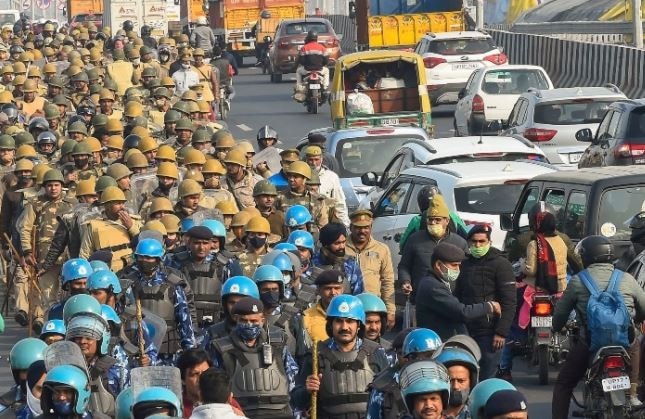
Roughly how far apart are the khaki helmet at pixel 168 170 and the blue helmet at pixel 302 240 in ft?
12.0

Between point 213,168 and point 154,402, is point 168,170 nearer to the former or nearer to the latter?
point 213,168

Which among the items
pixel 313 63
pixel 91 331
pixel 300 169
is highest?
pixel 91 331

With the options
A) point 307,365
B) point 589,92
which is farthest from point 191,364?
point 589,92

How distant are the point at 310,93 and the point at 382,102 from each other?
33.9 ft

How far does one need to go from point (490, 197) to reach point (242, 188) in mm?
2412

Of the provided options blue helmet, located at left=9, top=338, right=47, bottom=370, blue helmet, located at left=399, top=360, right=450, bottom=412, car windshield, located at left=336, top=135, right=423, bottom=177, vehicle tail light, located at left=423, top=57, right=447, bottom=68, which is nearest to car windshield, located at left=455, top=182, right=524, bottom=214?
car windshield, located at left=336, top=135, right=423, bottom=177

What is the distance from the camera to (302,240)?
50.4 ft

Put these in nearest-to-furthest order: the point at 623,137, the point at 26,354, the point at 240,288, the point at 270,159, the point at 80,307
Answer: the point at 26,354 → the point at 80,307 → the point at 240,288 → the point at 270,159 → the point at 623,137

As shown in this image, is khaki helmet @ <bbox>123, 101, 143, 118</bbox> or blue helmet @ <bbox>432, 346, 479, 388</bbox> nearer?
blue helmet @ <bbox>432, 346, 479, 388</bbox>

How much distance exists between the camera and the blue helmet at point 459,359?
10219 millimetres

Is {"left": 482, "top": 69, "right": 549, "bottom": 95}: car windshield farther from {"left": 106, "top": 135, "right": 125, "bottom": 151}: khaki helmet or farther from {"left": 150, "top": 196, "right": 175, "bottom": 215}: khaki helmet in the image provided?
{"left": 150, "top": 196, "right": 175, "bottom": 215}: khaki helmet

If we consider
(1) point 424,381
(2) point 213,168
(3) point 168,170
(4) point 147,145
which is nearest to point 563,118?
(4) point 147,145

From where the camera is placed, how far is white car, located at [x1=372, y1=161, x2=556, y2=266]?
1820cm

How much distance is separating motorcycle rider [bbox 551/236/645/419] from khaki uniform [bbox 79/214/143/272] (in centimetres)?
482
